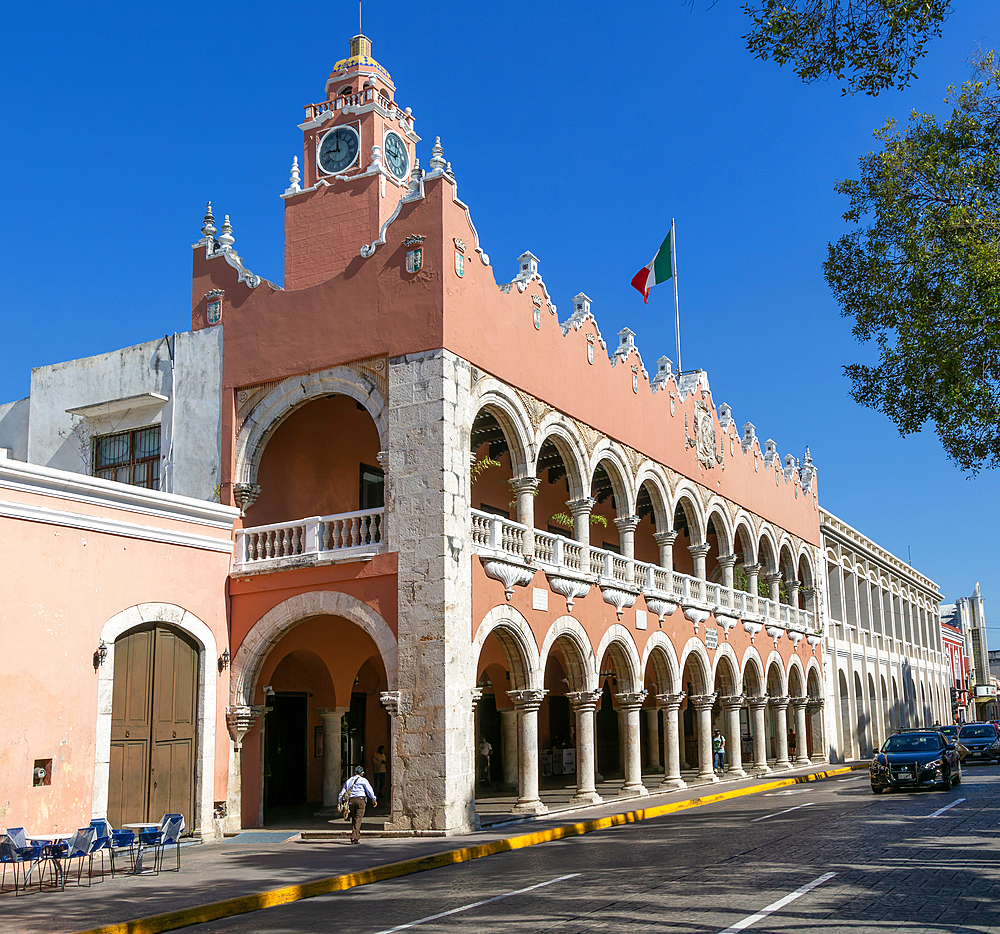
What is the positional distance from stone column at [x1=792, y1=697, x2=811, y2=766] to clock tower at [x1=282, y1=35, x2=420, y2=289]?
70.9 feet

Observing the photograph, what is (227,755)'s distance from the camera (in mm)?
17797

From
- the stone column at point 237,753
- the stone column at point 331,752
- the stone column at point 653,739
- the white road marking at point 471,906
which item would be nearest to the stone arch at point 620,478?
the stone column at point 331,752

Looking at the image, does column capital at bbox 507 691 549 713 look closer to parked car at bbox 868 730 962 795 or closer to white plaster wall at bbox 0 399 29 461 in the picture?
parked car at bbox 868 730 962 795


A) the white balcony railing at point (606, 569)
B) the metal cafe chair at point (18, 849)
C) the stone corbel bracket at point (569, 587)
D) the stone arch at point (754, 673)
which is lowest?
the metal cafe chair at point (18, 849)

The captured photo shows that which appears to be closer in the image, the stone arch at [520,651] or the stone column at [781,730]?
the stone arch at [520,651]

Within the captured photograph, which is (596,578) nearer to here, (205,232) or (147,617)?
(147,617)

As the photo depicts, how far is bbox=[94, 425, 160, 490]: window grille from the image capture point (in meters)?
20.3

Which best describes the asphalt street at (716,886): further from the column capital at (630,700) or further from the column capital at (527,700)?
the column capital at (630,700)

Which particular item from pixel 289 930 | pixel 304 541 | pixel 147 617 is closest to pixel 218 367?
pixel 304 541

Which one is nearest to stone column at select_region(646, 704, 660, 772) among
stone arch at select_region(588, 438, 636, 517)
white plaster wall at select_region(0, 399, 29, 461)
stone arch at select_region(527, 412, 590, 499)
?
stone arch at select_region(588, 438, 636, 517)

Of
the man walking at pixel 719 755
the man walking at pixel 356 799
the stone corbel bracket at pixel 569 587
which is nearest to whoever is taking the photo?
the man walking at pixel 356 799

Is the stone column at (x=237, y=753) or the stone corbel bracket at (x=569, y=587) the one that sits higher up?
the stone corbel bracket at (x=569, y=587)

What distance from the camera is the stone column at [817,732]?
35.9 m

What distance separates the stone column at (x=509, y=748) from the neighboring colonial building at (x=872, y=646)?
16515 mm
